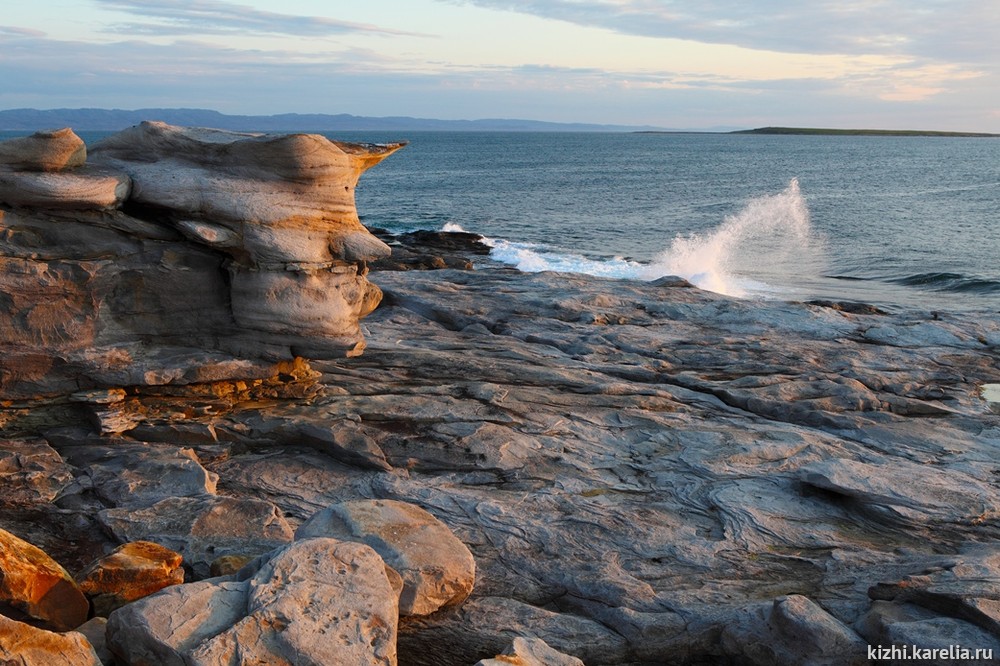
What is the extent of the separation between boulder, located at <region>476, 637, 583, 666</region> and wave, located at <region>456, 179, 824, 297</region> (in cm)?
2994

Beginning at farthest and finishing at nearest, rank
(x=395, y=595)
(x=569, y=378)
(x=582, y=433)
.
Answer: (x=569, y=378)
(x=582, y=433)
(x=395, y=595)

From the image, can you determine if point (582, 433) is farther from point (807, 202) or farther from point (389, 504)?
point (807, 202)

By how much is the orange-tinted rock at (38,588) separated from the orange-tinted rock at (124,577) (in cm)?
21

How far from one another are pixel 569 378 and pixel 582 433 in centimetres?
249

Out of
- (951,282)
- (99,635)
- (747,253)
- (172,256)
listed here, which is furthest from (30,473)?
(747,253)

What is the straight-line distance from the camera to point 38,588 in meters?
10.7

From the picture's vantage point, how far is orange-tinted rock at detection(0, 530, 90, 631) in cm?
1051

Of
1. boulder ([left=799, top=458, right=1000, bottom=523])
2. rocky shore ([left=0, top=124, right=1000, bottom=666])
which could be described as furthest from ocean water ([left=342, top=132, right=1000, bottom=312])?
boulder ([left=799, top=458, right=1000, bottom=523])

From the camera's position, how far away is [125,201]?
16016 mm

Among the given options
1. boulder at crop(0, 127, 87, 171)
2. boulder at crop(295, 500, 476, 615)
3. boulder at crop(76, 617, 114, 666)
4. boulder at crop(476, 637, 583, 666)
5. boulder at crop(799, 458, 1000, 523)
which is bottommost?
boulder at crop(76, 617, 114, 666)

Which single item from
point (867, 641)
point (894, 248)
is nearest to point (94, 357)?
point (867, 641)

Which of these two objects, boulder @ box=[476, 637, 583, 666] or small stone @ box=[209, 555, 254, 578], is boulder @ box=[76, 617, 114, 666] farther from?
boulder @ box=[476, 637, 583, 666]

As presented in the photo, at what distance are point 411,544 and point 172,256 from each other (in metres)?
7.55

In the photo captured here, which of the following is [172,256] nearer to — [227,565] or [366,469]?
[366,469]
